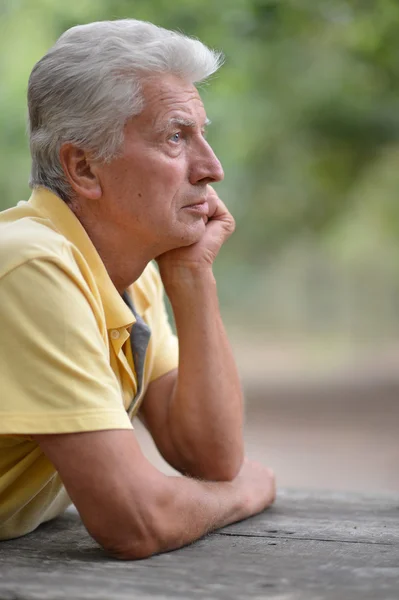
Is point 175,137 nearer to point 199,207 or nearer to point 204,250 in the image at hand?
point 199,207

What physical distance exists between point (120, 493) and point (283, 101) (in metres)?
7.05

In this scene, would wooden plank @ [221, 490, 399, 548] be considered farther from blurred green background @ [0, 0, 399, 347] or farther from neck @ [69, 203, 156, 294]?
blurred green background @ [0, 0, 399, 347]

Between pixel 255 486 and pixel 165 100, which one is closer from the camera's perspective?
pixel 165 100

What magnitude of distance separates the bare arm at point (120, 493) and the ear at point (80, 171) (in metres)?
0.60

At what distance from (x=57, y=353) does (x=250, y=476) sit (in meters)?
0.83

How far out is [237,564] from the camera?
1.86 meters

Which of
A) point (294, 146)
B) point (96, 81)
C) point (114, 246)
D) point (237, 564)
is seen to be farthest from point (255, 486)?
point (294, 146)

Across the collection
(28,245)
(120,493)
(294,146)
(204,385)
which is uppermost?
(294,146)

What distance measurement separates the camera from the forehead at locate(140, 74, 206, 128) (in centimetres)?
220

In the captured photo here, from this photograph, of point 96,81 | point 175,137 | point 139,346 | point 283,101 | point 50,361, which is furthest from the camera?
point 283,101

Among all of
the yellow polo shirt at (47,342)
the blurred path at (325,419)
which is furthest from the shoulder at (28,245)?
the blurred path at (325,419)

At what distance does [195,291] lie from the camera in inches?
97.7

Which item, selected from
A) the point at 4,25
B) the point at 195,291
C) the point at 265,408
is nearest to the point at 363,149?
the point at 4,25

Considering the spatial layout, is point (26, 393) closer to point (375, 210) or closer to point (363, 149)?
point (363, 149)
